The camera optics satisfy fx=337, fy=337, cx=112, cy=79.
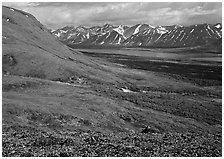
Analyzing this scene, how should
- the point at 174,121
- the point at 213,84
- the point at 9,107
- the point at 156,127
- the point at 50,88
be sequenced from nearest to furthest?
the point at 9,107, the point at 156,127, the point at 174,121, the point at 50,88, the point at 213,84

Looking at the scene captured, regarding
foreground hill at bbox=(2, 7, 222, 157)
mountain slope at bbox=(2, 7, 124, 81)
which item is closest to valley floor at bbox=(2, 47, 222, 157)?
foreground hill at bbox=(2, 7, 222, 157)

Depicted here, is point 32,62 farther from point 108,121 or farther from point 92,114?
point 108,121

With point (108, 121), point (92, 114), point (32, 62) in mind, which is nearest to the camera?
point (108, 121)

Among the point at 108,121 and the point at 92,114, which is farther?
the point at 92,114

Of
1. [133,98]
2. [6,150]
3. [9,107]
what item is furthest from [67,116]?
[133,98]

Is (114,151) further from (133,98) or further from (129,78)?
(129,78)

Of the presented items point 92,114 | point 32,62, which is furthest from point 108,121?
point 32,62

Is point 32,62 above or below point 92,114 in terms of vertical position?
above

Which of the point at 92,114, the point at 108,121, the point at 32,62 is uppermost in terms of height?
the point at 32,62
